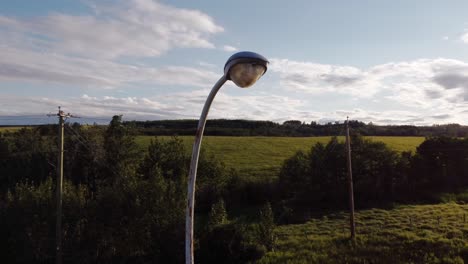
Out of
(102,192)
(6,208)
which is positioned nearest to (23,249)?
(6,208)

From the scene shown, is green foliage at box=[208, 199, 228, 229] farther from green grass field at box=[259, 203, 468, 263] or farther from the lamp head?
the lamp head

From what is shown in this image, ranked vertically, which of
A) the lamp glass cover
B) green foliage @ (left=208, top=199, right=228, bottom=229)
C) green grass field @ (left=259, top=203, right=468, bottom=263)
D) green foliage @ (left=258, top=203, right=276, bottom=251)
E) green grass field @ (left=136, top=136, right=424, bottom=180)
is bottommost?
green grass field @ (left=259, top=203, right=468, bottom=263)

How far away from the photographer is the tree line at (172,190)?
57.7 feet

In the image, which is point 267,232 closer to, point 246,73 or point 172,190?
point 172,190

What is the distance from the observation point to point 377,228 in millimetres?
25094

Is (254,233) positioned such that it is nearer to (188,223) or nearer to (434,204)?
(188,223)

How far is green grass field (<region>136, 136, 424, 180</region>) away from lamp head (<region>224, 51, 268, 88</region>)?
37182 mm

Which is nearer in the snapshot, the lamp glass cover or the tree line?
the lamp glass cover

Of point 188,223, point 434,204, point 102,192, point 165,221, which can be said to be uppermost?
point 188,223

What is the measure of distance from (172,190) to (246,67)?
48.9ft

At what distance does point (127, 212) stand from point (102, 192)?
1631mm

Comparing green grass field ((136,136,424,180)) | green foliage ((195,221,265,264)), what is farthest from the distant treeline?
green foliage ((195,221,265,264))

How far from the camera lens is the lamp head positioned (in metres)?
3.86

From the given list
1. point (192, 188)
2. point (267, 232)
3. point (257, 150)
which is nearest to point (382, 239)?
point (267, 232)
